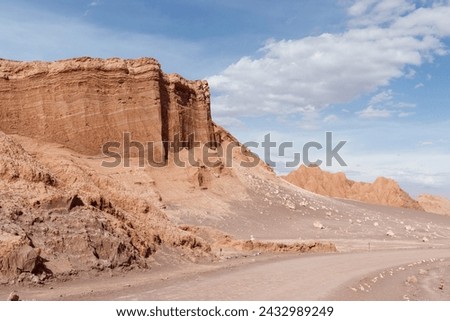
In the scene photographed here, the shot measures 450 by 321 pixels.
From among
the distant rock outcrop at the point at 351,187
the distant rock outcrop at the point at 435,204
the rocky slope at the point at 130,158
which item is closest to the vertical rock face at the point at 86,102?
the rocky slope at the point at 130,158

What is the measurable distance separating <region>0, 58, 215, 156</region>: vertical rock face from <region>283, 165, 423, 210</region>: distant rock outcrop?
155 ft

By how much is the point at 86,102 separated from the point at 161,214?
26670mm

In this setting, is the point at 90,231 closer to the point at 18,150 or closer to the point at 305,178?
the point at 18,150

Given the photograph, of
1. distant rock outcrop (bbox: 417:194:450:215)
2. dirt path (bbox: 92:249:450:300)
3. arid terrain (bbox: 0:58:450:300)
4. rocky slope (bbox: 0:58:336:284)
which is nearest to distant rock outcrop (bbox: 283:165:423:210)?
arid terrain (bbox: 0:58:450:300)

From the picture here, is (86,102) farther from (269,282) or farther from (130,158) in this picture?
(269,282)

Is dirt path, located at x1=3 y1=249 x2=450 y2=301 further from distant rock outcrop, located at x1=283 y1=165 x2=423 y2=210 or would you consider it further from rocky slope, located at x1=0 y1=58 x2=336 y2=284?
distant rock outcrop, located at x1=283 y1=165 x2=423 y2=210

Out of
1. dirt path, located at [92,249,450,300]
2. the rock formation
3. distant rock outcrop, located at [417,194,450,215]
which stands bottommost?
distant rock outcrop, located at [417,194,450,215]

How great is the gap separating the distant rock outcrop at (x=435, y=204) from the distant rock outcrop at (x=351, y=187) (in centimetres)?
1250

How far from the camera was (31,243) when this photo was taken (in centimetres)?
1393

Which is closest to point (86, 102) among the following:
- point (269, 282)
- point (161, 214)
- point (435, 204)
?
point (161, 214)

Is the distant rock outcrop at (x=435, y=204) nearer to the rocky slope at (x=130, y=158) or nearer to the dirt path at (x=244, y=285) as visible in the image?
the rocky slope at (x=130, y=158)

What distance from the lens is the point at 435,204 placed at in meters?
104

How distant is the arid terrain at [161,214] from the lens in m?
14.2

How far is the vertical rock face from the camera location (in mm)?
45969
